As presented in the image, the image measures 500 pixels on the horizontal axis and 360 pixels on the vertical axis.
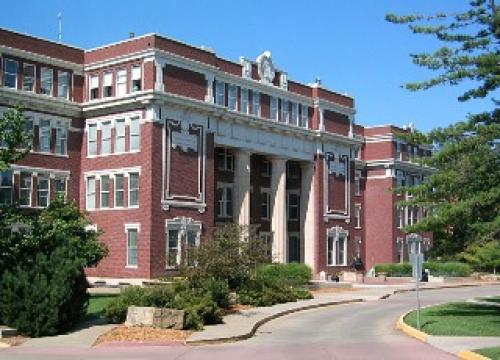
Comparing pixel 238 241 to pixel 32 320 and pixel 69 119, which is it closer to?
pixel 32 320

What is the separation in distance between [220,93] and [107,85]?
26.8 ft

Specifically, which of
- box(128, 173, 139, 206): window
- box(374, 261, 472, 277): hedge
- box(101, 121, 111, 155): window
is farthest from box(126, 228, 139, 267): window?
box(374, 261, 472, 277): hedge

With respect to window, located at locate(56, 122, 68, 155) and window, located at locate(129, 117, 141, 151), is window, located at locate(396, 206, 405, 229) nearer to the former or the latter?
window, located at locate(129, 117, 141, 151)

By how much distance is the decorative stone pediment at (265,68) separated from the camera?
56.6 m

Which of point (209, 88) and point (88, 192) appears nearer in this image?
point (88, 192)

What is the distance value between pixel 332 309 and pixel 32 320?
666 inches

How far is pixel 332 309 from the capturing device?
35.6 metres

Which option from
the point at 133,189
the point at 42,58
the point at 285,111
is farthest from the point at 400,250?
the point at 42,58

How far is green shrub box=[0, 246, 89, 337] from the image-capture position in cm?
2230

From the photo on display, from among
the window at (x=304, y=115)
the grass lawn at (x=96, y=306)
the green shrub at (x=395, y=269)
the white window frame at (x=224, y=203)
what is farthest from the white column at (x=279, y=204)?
the grass lawn at (x=96, y=306)

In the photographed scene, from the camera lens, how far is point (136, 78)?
4678 cm

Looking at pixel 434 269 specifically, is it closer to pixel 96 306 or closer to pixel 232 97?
pixel 232 97

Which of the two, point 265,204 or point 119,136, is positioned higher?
point 119,136

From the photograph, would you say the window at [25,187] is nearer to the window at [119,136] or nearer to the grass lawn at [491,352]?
the window at [119,136]
